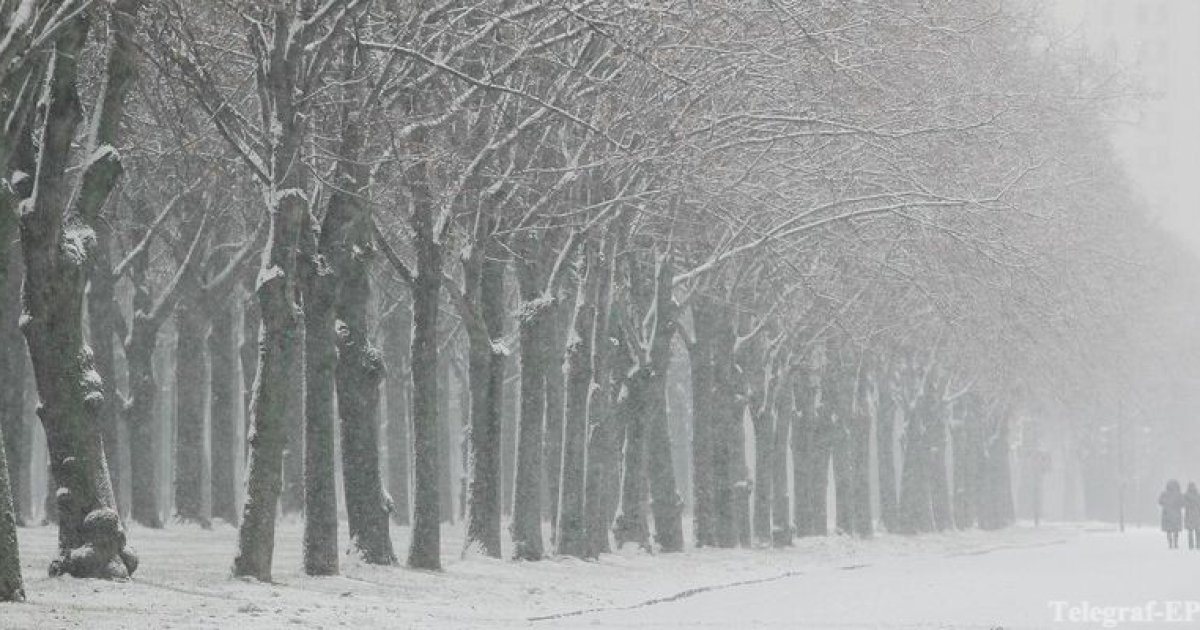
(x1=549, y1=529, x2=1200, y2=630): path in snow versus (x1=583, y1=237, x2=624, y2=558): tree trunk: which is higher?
(x1=583, y1=237, x2=624, y2=558): tree trunk

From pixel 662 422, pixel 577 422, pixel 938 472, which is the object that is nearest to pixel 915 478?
pixel 938 472

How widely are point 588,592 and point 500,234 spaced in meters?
5.27

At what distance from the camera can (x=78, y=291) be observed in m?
17.6

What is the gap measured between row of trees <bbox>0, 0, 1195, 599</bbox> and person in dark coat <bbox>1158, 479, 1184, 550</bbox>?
5.31 meters

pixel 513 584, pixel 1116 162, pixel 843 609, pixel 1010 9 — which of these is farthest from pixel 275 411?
pixel 1116 162

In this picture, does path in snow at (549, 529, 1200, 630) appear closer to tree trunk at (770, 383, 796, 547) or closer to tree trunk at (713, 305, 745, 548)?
tree trunk at (713, 305, 745, 548)

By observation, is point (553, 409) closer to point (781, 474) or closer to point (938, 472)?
point (781, 474)

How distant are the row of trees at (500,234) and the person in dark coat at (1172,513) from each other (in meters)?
5.31

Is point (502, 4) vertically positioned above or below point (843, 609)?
above

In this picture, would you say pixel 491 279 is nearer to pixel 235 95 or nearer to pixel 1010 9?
pixel 235 95

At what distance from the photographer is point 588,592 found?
23516 millimetres

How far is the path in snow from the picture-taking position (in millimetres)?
18734

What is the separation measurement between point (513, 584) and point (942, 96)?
11978mm

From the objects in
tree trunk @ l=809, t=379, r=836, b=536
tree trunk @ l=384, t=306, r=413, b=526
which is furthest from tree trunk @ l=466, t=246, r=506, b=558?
tree trunk @ l=809, t=379, r=836, b=536
